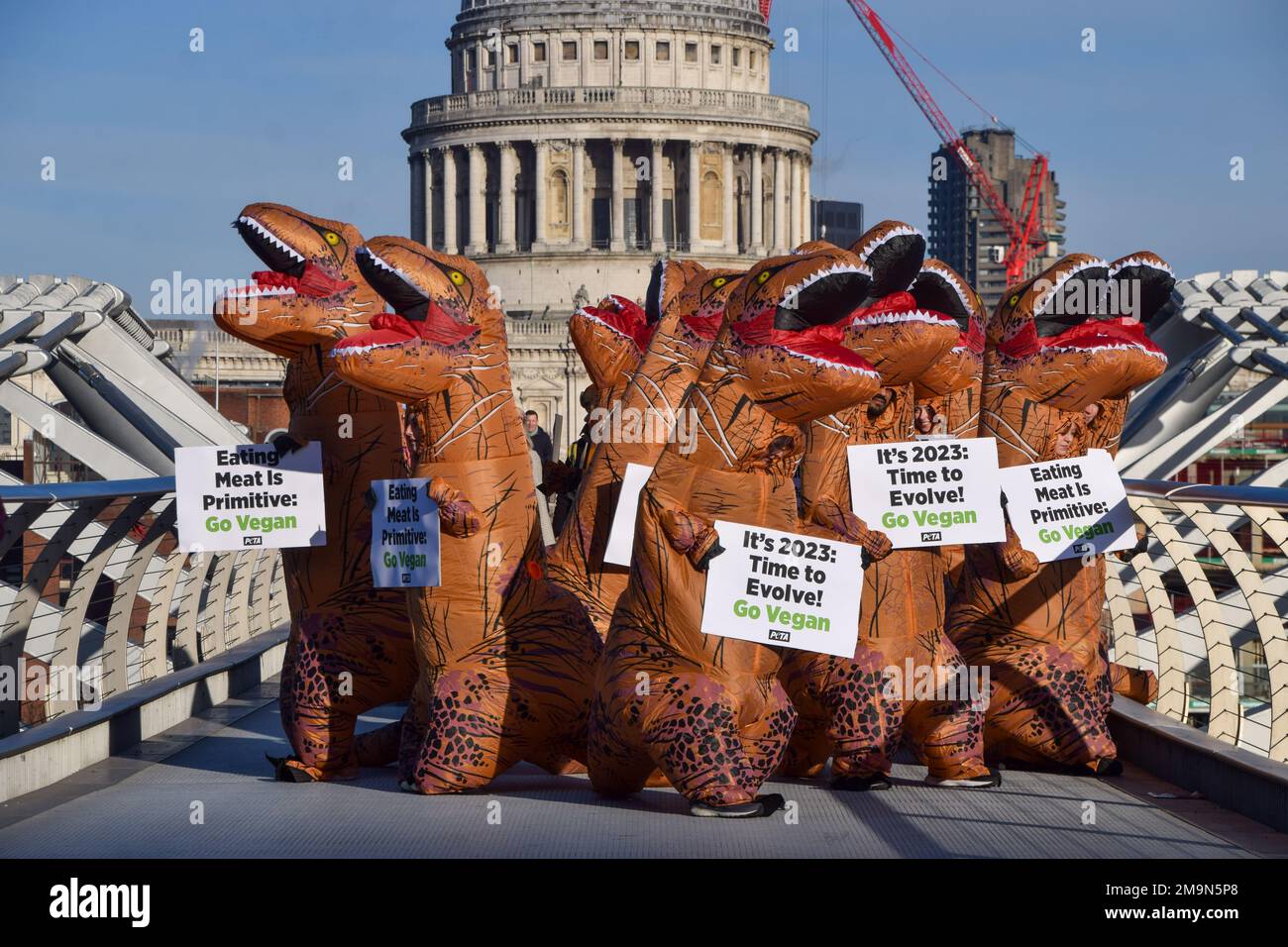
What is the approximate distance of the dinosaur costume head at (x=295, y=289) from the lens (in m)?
9.13

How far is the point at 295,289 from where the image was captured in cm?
921

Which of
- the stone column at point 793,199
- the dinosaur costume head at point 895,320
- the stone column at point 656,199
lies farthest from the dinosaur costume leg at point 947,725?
the stone column at point 793,199

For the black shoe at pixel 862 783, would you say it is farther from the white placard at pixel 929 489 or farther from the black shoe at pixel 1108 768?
the black shoe at pixel 1108 768

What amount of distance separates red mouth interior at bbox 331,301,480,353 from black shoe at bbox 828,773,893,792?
8.19ft

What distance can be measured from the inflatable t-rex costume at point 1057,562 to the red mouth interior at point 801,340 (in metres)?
2.06

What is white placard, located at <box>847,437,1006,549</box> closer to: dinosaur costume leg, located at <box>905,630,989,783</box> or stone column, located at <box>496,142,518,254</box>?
dinosaur costume leg, located at <box>905,630,989,783</box>

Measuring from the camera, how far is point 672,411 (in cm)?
958

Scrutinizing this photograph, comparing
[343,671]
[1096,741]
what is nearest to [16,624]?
[343,671]

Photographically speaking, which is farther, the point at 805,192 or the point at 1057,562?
the point at 805,192

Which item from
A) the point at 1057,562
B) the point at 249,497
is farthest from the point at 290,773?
the point at 1057,562

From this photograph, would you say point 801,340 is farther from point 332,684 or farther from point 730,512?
point 332,684

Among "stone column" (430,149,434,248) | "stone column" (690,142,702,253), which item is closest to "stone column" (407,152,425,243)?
"stone column" (430,149,434,248)

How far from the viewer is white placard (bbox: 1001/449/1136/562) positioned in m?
9.46
